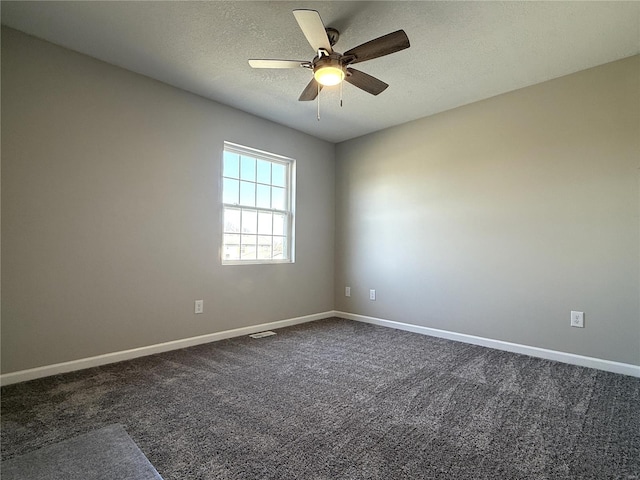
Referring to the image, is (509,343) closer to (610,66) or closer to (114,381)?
(610,66)

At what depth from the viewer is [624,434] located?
1.67 m

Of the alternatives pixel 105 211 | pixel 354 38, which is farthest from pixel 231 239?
pixel 354 38

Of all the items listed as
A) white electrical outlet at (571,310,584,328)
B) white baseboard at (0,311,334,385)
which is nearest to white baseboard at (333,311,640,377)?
white electrical outlet at (571,310,584,328)

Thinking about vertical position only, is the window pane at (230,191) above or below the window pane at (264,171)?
below

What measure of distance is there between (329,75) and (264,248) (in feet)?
7.29

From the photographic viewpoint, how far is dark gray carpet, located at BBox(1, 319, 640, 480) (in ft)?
4.68

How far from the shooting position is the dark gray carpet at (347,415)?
1.43 m

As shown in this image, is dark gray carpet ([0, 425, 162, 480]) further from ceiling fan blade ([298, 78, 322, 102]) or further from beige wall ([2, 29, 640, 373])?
ceiling fan blade ([298, 78, 322, 102])

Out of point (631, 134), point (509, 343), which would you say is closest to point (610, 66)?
point (631, 134)

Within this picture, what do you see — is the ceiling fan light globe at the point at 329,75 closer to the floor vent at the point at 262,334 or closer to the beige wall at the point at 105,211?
the beige wall at the point at 105,211

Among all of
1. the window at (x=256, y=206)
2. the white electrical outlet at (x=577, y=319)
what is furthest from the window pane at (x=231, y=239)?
the white electrical outlet at (x=577, y=319)

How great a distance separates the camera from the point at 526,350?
9.73 feet

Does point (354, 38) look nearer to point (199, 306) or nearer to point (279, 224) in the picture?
point (279, 224)

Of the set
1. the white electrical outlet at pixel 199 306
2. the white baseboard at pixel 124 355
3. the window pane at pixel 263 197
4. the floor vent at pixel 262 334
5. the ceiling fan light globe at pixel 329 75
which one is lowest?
the floor vent at pixel 262 334
